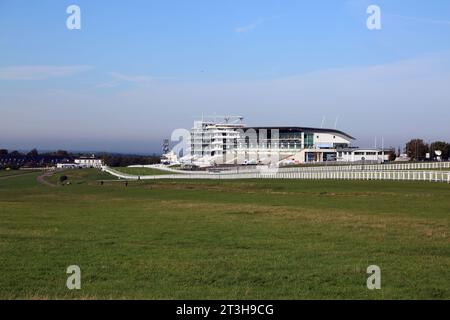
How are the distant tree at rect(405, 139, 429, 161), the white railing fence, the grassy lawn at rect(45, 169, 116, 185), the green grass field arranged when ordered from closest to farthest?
the green grass field
the white railing fence
the grassy lawn at rect(45, 169, 116, 185)
the distant tree at rect(405, 139, 429, 161)

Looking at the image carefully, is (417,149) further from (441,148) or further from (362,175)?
(362,175)

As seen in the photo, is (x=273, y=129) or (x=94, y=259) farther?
(x=273, y=129)

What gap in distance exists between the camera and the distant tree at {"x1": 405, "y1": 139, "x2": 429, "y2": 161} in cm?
12449

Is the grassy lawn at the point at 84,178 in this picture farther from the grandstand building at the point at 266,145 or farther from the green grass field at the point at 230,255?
the green grass field at the point at 230,255

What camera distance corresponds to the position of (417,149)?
12525 centimetres

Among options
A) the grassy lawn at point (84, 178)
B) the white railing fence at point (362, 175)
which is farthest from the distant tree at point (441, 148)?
the white railing fence at point (362, 175)

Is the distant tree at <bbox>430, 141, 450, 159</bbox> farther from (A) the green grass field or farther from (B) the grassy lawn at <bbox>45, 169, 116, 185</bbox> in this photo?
(A) the green grass field

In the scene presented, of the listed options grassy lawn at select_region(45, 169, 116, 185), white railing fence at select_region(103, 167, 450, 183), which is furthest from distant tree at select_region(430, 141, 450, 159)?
white railing fence at select_region(103, 167, 450, 183)

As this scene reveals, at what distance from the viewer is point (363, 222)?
1802 centimetres

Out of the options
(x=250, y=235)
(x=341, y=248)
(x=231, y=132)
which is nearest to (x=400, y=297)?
(x=341, y=248)
